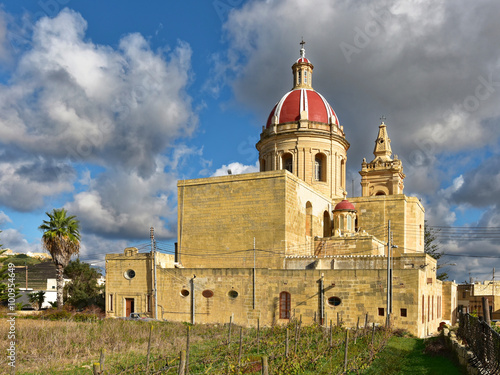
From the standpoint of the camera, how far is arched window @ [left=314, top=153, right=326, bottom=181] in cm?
3466

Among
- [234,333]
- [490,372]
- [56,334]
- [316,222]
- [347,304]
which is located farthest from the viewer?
[316,222]

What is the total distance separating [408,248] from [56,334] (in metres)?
24.4

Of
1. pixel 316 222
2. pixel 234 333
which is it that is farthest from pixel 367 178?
pixel 234 333

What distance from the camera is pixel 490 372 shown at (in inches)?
381

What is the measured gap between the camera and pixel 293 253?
2753 cm

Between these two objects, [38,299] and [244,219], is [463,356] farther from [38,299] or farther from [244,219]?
[38,299]

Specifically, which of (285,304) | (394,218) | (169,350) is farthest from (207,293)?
(394,218)

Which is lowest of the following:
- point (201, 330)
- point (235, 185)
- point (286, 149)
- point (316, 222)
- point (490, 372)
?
point (201, 330)

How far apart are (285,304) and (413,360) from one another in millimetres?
9195

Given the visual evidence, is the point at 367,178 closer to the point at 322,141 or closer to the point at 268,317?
the point at 322,141

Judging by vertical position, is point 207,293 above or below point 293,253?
below

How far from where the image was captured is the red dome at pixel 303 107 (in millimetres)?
34750

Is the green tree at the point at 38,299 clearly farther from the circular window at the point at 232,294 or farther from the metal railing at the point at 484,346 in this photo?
the metal railing at the point at 484,346

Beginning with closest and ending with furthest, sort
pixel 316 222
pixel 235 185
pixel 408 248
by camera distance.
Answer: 1. pixel 235 185
2. pixel 316 222
3. pixel 408 248
